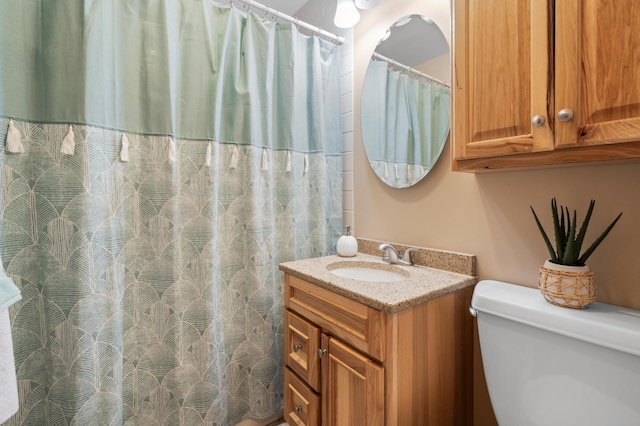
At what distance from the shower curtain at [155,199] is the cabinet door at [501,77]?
85 centimetres

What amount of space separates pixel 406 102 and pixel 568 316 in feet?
3.33

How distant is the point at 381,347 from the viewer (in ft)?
2.90

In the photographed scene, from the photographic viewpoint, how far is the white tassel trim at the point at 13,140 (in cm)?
95

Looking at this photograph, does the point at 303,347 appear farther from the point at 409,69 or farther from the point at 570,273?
the point at 409,69

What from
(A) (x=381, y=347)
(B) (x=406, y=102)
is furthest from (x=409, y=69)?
(A) (x=381, y=347)

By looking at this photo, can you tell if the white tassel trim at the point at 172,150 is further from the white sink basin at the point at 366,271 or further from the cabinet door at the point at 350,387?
the cabinet door at the point at 350,387

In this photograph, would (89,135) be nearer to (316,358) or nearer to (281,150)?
(281,150)

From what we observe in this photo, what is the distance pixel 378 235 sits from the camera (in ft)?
5.08

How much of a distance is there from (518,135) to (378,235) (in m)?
0.85

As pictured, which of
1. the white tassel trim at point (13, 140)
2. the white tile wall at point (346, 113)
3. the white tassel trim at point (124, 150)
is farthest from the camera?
the white tile wall at point (346, 113)

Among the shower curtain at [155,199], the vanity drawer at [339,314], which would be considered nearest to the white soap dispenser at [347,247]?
the shower curtain at [155,199]

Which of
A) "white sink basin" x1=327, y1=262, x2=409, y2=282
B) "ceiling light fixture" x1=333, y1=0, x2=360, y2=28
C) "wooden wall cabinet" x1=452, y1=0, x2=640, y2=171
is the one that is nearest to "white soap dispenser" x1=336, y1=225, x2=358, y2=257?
"white sink basin" x1=327, y1=262, x2=409, y2=282

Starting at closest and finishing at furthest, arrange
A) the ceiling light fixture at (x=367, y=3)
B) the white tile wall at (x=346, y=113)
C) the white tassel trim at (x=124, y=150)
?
the white tassel trim at (x=124, y=150)
the ceiling light fixture at (x=367, y=3)
the white tile wall at (x=346, y=113)

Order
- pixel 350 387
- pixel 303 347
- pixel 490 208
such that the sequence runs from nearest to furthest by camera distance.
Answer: pixel 350 387 → pixel 490 208 → pixel 303 347
